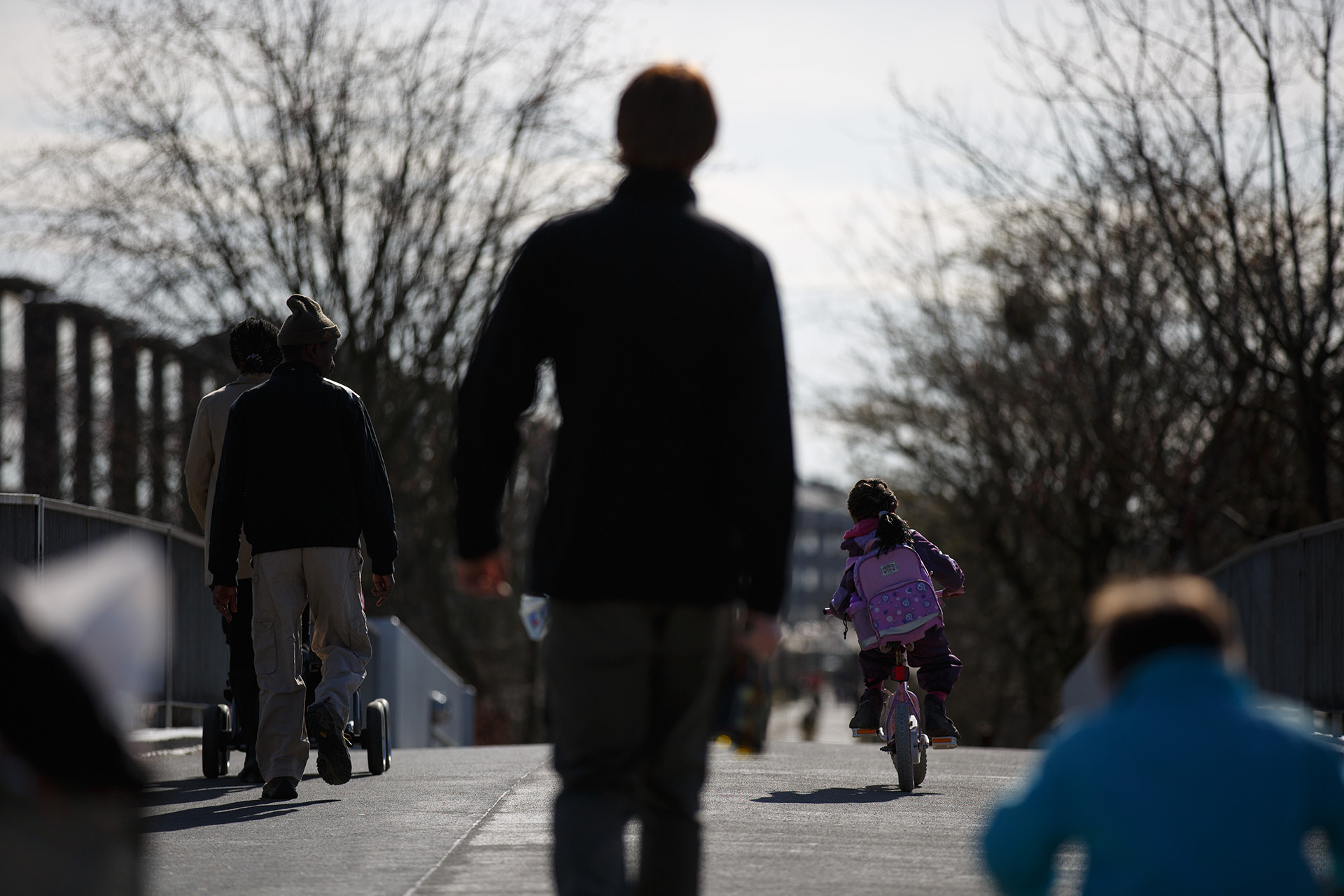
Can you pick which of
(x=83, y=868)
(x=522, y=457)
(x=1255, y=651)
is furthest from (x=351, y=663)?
(x=522, y=457)

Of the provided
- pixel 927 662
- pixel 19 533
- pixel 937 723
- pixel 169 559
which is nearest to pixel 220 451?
pixel 19 533

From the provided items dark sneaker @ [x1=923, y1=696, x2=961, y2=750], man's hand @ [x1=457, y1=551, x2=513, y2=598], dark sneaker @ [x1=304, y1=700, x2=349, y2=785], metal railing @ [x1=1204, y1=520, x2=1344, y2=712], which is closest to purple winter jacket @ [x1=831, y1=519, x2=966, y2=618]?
dark sneaker @ [x1=923, y1=696, x2=961, y2=750]

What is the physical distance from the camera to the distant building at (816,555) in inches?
5896

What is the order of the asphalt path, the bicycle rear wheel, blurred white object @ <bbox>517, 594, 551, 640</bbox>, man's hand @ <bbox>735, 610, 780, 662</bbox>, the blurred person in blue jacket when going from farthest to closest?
the bicycle rear wheel → the asphalt path → blurred white object @ <bbox>517, 594, 551, 640</bbox> → man's hand @ <bbox>735, 610, 780, 662</bbox> → the blurred person in blue jacket

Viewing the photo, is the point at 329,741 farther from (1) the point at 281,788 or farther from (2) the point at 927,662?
(2) the point at 927,662

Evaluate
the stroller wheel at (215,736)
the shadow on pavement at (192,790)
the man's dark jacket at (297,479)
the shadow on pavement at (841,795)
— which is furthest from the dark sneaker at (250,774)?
the shadow on pavement at (841,795)

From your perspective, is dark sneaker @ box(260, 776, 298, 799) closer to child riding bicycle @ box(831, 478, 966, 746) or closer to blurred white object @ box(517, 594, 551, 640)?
blurred white object @ box(517, 594, 551, 640)

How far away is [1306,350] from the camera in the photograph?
50.6 feet

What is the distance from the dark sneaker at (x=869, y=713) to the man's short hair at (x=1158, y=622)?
241 inches

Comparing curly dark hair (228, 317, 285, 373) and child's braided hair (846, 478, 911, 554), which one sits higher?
curly dark hair (228, 317, 285, 373)

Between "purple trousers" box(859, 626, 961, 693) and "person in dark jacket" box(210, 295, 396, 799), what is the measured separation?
284 centimetres

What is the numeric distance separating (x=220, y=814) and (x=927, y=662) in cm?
384

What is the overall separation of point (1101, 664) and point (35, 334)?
68.8 feet

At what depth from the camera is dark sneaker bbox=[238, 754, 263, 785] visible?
26.7 ft
